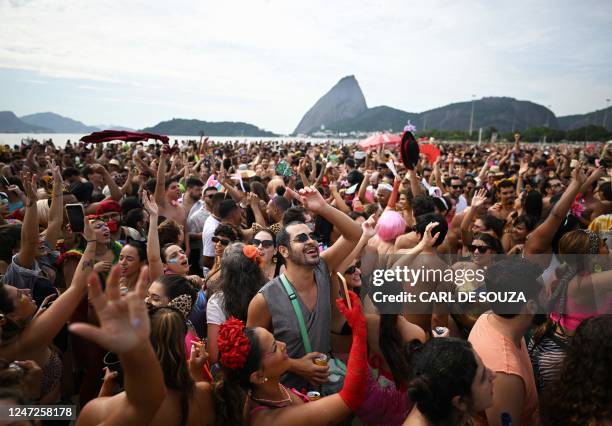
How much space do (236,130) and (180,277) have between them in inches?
7319

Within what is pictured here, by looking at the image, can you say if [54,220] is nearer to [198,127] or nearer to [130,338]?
[130,338]

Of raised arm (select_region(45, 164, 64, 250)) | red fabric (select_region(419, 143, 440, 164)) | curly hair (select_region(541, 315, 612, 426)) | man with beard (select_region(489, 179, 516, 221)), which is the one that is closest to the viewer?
curly hair (select_region(541, 315, 612, 426))

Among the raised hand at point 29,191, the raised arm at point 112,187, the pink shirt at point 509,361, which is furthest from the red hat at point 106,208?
the pink shirt at point 509,361

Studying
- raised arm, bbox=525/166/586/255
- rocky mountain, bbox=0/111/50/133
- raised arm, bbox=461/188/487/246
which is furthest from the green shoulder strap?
rocky mountain, bbox=0/111/50/133

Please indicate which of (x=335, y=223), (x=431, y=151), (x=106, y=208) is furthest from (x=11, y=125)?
(x=335, y=223)

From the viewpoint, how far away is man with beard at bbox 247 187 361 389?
8.98 feet

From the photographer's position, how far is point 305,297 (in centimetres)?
298

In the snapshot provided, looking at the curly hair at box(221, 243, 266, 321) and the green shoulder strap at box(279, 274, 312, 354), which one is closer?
the green shoulder strap at box(279, 274, 312, 354)

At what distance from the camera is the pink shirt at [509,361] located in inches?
91.4

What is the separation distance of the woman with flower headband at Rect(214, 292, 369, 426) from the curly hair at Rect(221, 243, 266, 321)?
899mm

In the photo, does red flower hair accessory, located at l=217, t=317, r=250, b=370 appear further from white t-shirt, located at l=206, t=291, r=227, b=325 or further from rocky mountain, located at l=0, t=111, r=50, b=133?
rocky mountain, located at l=0, t=111, r=50, b=133

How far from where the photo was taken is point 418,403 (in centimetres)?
184

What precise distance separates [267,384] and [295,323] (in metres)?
0.66

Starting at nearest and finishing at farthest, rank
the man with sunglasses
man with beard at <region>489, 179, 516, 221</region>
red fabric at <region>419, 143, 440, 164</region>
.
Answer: man with beard at <region>489, 179, 516, 221</region> → the man with sunglasses → red fabric at <region>419, 143, 440, 164</region>
